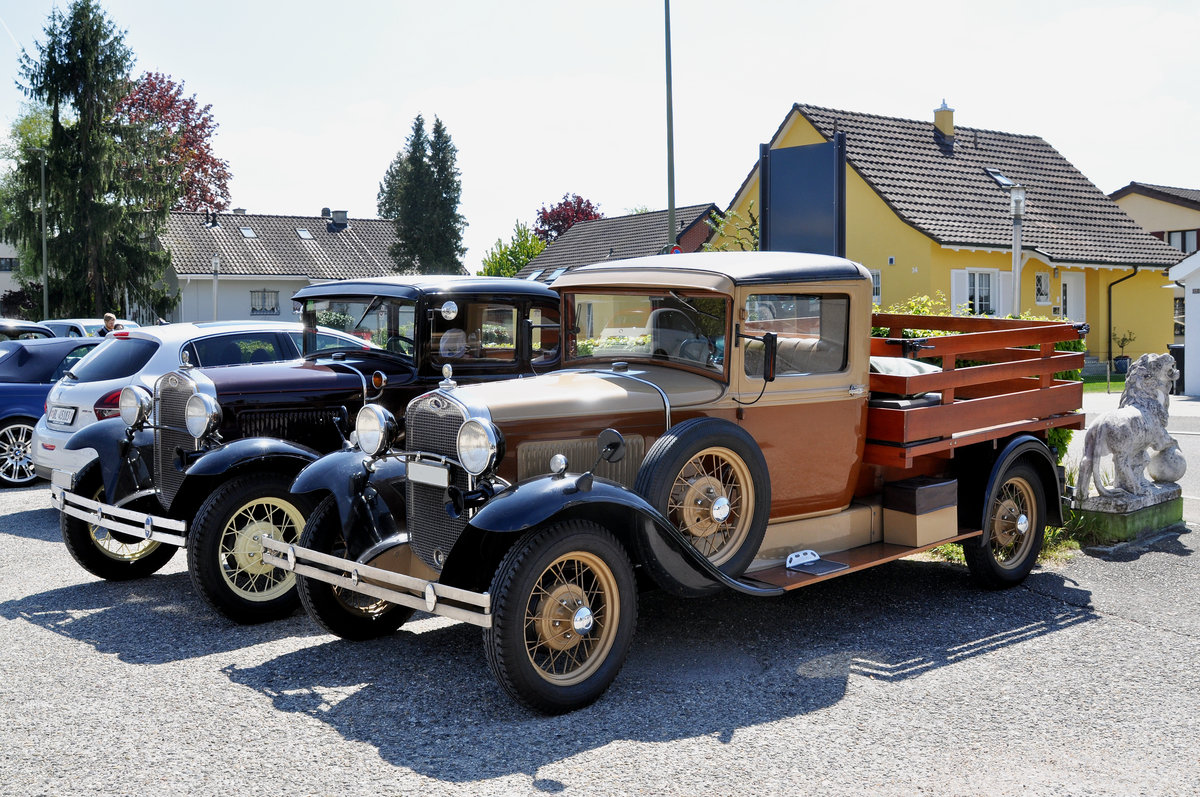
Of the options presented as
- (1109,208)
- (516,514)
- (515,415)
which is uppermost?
(1109,208)

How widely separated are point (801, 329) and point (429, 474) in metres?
2.23

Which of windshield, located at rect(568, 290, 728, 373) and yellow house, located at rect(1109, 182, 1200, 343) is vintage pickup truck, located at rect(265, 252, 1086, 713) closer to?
windshield, located at rect(568, 290, 728, 373)

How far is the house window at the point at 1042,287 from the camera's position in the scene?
2706 centimetres

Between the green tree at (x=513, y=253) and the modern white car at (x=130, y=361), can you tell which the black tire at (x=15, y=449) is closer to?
the modern white car at (x=130, y=361)

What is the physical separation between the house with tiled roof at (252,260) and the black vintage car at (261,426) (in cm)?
3534

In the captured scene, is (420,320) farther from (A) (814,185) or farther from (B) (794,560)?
(A) (814,185)

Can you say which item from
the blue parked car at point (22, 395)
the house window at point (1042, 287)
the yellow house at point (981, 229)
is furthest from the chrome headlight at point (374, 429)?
the house window at point (1042, 287)

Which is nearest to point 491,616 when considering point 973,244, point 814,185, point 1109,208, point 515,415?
point 515,415

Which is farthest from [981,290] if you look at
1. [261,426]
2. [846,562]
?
[261,426]

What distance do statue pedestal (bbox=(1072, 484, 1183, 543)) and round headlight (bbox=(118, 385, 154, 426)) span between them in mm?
6649

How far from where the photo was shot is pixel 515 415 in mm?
4977

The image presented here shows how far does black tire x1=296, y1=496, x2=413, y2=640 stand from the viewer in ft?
17.3

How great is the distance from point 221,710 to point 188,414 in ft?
7.90

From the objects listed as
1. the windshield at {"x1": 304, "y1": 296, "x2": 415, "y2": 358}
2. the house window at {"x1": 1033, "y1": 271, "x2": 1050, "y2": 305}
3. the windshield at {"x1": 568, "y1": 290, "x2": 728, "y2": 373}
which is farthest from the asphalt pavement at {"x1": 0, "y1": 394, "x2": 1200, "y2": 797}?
the house window at {"x1": 1033, "y1": 271, "x2": 1050, "y2": 305}
